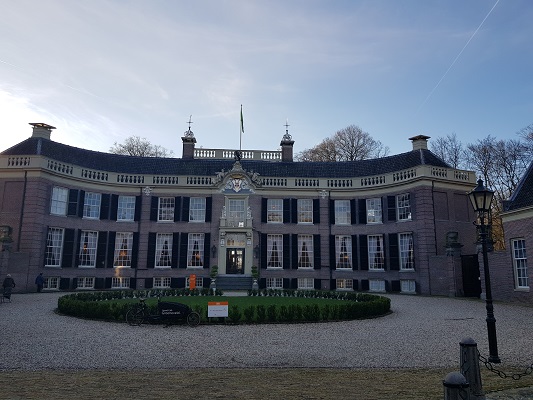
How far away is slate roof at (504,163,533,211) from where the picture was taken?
19.7 metres

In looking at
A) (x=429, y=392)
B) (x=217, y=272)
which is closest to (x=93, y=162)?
(x=217, y=272)

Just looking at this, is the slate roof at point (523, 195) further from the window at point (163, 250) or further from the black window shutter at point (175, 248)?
the window at point (163, 250)

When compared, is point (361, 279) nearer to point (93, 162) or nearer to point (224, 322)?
point (224, 322)

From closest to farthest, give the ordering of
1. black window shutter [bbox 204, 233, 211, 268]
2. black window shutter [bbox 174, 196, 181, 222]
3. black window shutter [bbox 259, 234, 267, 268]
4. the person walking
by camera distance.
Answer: the person walking → black window shutter [bbox 204, 233, 211, 268] → black window shutter [bbox 259, 234, 267, 268] → black window shutter [bbox 174, 196, 181, 222]

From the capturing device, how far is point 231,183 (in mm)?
32156

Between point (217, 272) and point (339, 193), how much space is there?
40.0 feet

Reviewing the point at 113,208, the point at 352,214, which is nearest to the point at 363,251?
the point at 352,214

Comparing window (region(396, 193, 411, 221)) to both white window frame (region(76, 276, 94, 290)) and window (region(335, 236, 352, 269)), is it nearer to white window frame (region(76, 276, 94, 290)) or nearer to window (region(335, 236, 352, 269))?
window (region(335, 236, 352, 269))

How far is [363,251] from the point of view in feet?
99.1

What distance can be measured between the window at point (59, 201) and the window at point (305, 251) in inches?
735

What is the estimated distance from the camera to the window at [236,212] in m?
31.3

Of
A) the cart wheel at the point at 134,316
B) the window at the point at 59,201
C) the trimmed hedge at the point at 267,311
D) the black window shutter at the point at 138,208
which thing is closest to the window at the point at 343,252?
the trimmed hedge at the point at 267,311

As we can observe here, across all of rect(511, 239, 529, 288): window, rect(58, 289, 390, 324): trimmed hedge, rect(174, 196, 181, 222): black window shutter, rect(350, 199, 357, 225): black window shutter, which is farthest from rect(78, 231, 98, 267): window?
rect(511, 239, 529, 288): window

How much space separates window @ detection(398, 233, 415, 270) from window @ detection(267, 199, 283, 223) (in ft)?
32.1
